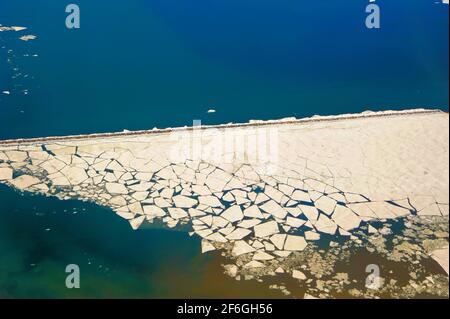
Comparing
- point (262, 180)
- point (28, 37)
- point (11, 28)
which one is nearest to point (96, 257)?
point (262, 180)

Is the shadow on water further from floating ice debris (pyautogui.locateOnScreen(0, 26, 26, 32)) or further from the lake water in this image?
floating ice debris (pyautogui.locateOnScreen(0, 26, 26, 32))

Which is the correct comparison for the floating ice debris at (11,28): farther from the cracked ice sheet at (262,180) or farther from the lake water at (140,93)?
the cracked ice sheet at (262,180)

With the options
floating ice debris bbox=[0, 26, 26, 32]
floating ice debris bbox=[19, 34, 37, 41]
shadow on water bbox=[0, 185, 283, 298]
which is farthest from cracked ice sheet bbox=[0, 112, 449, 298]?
floating ice debris bbox=[0, 26, 26, 32]

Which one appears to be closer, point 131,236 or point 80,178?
point 131,236

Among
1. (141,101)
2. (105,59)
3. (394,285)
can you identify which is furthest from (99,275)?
(105,59)

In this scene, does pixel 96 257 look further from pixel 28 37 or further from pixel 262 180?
pixel 28 37
